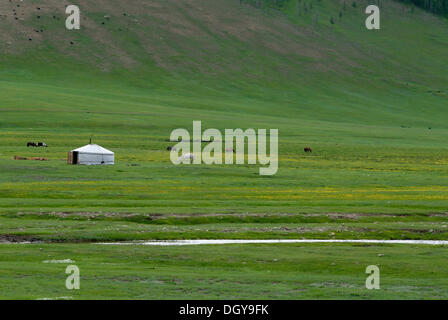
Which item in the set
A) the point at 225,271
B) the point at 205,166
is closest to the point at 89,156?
the point at 205,166

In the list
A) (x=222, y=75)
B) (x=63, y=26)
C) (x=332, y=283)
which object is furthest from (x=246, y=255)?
(x=63, y=26)

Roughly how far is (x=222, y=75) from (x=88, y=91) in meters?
34.0

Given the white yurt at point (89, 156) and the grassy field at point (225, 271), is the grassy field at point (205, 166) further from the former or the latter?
the white yurt at point (89, 156)

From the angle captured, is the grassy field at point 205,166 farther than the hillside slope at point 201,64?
No

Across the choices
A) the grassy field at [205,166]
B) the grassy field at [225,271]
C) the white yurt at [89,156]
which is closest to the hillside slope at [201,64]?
the grassy field at [205,166]

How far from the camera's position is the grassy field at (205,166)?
27.2 metres

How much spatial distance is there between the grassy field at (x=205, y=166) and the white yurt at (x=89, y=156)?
2.38m

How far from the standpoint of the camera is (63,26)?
17500cm

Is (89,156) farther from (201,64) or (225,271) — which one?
(201,64)

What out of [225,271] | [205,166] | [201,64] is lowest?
Answer: [225,271]

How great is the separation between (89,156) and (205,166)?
374 inches

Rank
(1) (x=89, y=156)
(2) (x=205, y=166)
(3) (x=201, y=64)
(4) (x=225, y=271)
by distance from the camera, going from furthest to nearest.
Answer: (3) (x=201, y=64)
(1) (x=89, y=156)
(2) (x=205, y=166)
(4) (x=225, y=271)

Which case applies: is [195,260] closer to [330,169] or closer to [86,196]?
[86,196]

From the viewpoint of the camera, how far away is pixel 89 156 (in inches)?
2753
